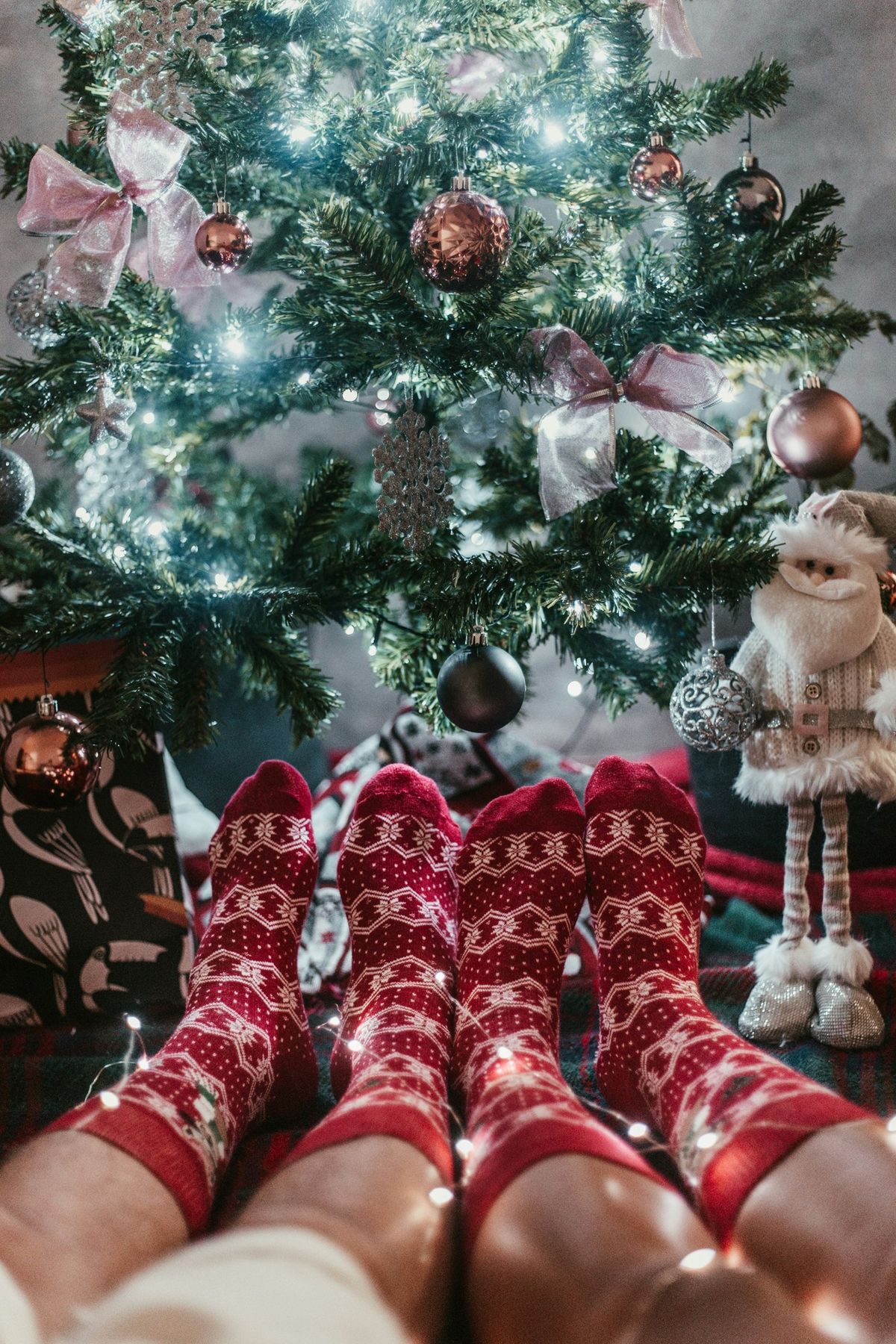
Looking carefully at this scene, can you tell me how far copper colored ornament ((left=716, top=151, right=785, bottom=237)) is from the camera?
35.1 inches

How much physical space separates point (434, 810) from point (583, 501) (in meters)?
0.35

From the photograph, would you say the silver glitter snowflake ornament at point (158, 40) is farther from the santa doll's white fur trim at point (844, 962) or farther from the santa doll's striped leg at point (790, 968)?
the santa doll's white fur trim at point (844, 962)

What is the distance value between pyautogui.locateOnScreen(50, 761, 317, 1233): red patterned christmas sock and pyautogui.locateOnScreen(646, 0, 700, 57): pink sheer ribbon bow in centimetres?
80

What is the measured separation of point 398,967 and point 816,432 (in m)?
0.61

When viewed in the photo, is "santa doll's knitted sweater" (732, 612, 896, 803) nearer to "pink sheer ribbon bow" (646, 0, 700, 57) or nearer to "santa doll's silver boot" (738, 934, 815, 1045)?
"santa doll's silver boot" (738, 934, 815, 1045)

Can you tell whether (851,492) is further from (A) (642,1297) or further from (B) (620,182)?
(A) (642,1297)

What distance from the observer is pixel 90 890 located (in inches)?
37.1

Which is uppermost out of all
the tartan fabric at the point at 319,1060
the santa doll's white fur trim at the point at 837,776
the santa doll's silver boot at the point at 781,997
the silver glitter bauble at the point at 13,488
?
the silver glitter bauble at the point at 13,488

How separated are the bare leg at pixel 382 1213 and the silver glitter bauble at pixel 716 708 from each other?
0.46 meters

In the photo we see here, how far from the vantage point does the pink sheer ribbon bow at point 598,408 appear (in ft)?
2.64

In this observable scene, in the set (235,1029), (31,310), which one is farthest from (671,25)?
(235,1029)

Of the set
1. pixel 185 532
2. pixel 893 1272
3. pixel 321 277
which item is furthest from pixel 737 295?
pixel 893 1272

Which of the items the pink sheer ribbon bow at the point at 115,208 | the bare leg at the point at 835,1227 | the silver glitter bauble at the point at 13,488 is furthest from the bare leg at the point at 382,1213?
the pink sheer ribbon bow at the point at 115,208

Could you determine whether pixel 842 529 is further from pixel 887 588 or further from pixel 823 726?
pixel 823 726
